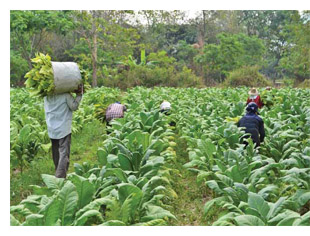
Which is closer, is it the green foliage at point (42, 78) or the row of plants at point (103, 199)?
the row of plants at point (103, 199)

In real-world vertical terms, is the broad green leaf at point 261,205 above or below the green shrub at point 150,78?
below

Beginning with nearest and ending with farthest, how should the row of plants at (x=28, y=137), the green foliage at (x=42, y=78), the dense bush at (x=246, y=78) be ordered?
the green foliage at (x=42, y=78), the row of plants at (x=28, y=137), the dense bush at (x=246, y=78)

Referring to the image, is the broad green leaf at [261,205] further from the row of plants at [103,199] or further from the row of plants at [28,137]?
the row of plants at [28,137]

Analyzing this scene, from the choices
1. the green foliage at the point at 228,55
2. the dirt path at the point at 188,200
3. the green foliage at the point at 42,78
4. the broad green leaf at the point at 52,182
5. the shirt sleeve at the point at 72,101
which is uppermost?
the green foliage at the point at 228,55

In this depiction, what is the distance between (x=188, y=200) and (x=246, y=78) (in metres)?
22.9

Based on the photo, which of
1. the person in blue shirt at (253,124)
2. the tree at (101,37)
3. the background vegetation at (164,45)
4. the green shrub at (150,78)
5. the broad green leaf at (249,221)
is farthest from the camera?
the green shrub at (150,78)

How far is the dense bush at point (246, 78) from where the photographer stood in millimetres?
26984

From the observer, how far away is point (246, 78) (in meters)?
27.0

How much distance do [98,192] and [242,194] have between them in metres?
1.65

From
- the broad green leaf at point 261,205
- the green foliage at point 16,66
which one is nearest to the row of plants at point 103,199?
the broad green leaf at point 261,205

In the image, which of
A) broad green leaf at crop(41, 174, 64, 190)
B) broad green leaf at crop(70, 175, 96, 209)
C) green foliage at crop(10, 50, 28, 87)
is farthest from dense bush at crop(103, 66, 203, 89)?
broad green leaf at crop(70, 175, 96, 209)

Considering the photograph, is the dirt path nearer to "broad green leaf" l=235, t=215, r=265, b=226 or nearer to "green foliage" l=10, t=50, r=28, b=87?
"broad green leaf" l=235, t=215, r=265, b=226

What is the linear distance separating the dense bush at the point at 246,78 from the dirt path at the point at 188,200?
69.0ft

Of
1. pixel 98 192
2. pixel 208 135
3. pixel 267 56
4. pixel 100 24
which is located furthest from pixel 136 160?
pixel 267 56
